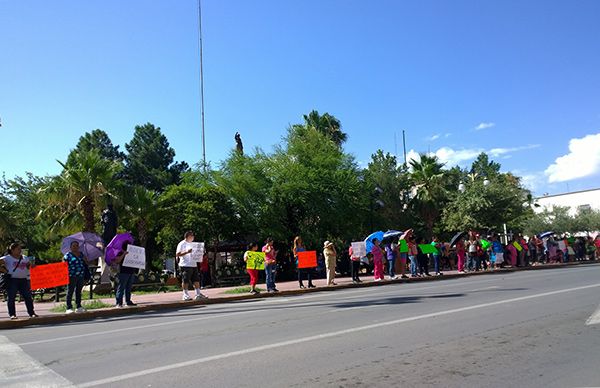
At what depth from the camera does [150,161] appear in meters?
66.9

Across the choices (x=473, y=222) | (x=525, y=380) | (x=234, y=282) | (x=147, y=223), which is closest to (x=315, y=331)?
(x=525, y=380)

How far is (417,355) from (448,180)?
36209mm

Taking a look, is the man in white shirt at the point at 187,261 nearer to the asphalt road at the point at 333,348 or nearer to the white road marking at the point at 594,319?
the asphalt road at the point at 333,348

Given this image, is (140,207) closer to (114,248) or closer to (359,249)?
(359,249)

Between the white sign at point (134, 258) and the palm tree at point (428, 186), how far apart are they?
2873cm

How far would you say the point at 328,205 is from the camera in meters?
28.0

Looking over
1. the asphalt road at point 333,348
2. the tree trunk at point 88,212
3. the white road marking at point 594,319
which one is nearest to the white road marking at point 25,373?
the asphalt road at point 333,348

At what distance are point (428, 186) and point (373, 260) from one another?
1688 cm

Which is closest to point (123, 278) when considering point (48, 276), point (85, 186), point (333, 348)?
point (48, 276)

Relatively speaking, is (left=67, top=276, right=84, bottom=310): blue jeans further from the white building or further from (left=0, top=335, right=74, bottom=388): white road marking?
the white building

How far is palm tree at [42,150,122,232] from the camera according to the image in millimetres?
24781

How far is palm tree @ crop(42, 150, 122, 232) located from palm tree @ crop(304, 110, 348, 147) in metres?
22.0

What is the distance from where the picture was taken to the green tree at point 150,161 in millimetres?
63906

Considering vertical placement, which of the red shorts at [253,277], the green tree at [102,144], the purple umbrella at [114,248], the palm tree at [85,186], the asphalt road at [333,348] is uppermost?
the green tree at [102,144]
